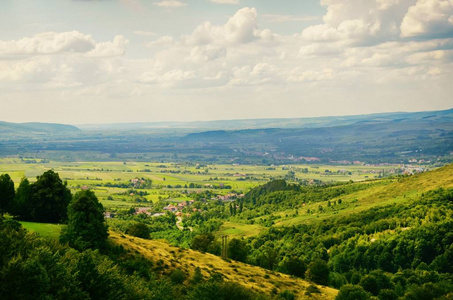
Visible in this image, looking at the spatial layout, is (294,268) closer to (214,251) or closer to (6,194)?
(214,251)

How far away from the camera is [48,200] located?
217ft

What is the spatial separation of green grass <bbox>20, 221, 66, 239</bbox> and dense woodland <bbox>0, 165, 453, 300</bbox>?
209 cm

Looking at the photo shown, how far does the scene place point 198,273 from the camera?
59469 millimetres

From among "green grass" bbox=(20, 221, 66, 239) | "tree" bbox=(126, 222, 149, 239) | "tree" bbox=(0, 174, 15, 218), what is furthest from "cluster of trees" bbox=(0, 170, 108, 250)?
"tree" bbox=(126, 222, 149, 239)

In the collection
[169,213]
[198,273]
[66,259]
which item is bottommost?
[169,213]

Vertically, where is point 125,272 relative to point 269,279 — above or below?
above

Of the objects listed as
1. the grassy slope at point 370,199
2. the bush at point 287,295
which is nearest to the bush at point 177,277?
the bush at point 287,295

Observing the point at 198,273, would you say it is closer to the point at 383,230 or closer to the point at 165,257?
the point at 165,257

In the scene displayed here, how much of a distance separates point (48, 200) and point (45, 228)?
7059mm

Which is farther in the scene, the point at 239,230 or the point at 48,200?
the point at 239,230

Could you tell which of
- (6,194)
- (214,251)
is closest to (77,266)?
(6,194)

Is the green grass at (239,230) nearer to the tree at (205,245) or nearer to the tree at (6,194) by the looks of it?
the tree at (205,245)

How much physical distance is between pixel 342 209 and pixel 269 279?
105 meters

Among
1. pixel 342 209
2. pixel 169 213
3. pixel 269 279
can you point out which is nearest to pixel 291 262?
pixel 269 279
